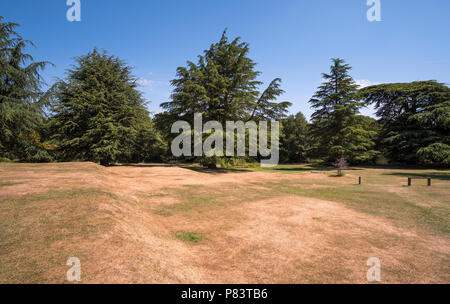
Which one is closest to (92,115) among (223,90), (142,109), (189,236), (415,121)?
(142,109)

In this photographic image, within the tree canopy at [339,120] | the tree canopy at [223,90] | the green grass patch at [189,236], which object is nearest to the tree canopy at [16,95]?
the tree canopy at [223,90]

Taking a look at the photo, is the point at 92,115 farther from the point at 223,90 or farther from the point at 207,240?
the point at 207,240

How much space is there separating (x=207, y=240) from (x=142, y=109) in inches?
1047

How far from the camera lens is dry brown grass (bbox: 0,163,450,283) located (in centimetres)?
346

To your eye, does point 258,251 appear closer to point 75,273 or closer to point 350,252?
point 350,252

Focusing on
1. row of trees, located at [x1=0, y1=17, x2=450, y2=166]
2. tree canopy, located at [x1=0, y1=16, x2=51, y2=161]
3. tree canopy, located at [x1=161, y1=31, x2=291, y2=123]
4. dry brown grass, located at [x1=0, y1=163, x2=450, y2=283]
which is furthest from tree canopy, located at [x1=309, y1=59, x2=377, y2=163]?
→ tree canopy, located at [x1=0, y1=16, x2=51, y2=161]

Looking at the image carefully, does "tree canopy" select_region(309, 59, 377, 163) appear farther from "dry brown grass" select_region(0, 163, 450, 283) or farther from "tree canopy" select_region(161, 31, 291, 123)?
"dry brown grass" select_region(0, 163, 450, 283)

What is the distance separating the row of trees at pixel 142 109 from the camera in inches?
763

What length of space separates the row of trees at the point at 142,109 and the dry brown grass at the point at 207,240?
646 inches

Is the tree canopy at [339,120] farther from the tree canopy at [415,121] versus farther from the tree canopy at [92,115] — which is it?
the tree canopy at [92,115]

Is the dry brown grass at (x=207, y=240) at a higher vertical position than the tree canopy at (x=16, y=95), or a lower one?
lower

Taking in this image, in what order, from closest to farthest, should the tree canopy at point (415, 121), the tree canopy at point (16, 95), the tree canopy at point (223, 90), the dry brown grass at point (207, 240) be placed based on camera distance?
the dry brown grass at point (207, 240) < the tree canopy at point (16, 95) < the tree canopy at point (223, 90) < the tree canopy at point (415, 121)

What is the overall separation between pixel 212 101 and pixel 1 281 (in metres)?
22.9

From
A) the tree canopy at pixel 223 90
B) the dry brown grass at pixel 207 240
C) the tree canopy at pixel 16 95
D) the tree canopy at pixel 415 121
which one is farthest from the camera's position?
the tree canopy at pixel 415 121
